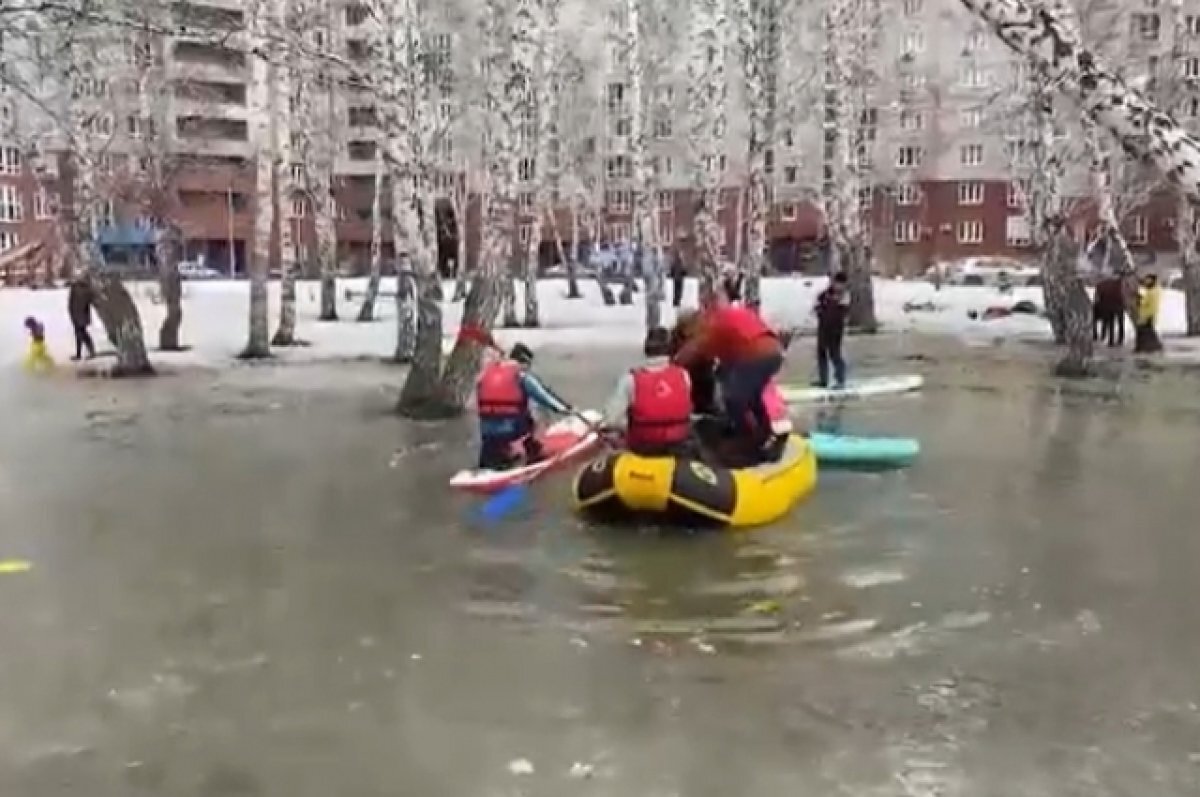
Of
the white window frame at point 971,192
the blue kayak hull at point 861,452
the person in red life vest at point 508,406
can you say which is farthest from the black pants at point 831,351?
the white window frame at point 971,192

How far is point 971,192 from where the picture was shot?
251 ft

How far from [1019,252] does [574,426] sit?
6349 cm

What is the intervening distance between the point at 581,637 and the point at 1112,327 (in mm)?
24890

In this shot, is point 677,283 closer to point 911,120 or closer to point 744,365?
point 911,120

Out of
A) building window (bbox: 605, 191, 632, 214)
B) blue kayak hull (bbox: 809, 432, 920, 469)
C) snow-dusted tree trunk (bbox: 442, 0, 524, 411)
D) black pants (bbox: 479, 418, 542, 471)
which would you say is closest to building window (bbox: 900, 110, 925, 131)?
building window (bbox: 605, 191, 632, 214)

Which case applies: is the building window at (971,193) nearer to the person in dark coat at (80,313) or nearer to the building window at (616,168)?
the building window at (616,168)

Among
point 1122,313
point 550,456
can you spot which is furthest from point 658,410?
point 1122,313

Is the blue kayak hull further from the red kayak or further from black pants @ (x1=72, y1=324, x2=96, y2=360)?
black pants @ (x1=72, y1=324, x2=96, y2=360)

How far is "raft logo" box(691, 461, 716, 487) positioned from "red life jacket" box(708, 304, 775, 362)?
5.19 feet

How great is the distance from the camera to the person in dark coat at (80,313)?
25516mm

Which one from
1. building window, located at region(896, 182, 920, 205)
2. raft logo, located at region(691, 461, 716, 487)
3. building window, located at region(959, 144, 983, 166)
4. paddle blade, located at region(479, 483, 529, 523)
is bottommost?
paddle blade, located at region(479, 483, 529, 523)

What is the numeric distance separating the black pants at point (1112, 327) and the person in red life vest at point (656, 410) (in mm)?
21063

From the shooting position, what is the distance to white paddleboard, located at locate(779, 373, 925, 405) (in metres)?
20.2

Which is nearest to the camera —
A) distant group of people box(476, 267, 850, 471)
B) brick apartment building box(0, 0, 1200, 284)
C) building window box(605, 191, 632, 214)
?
distant group of people box(476, 267, 850, 471)
